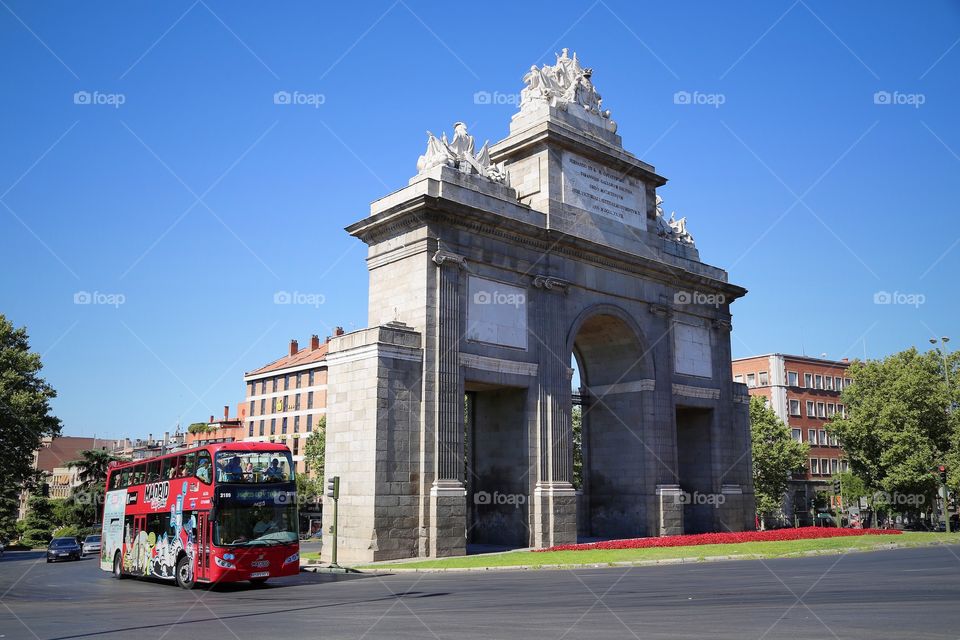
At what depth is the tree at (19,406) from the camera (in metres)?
49.9

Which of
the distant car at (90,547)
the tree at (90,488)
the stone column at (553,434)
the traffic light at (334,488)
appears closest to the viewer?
the traffic light at (334,488)

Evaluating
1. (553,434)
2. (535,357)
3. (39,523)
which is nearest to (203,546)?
(553,434)

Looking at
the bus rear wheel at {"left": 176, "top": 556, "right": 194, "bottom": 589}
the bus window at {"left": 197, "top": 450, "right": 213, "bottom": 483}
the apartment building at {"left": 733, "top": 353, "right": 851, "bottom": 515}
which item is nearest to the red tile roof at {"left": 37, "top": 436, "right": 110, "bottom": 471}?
the apartment building at {"left": 733, "top": 353, "right": 851, "bottom": 515}

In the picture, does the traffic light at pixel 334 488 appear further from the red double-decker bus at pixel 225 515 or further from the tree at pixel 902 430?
the tree at pixel 902 430

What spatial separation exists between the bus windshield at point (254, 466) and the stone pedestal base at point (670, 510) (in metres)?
21.5

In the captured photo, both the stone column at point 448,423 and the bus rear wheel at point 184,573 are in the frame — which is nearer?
the bus rear wheel at point 184,573

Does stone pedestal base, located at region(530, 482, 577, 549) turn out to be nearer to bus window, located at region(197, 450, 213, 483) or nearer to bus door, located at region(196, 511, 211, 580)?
bus door, located at region(196, 511, 211, 580)

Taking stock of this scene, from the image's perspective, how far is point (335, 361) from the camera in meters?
30.5

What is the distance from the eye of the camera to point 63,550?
40.5 meters

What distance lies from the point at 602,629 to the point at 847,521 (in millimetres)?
76260

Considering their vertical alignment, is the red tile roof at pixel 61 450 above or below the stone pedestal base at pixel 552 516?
above

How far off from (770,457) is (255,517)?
55346 mm

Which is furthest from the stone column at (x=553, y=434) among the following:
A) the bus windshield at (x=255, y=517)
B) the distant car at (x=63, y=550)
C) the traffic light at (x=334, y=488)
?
the distant car at (x=63, y=550)

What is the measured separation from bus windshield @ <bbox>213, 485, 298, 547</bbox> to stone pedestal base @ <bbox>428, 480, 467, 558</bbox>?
310 inches
